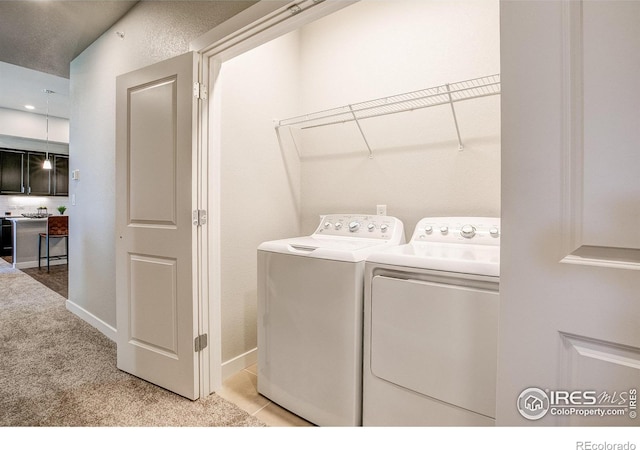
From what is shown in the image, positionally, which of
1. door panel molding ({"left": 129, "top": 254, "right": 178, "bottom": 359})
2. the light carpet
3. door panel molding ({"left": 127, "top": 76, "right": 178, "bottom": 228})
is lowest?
the light carpet

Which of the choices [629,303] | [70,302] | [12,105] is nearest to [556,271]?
[629,303]

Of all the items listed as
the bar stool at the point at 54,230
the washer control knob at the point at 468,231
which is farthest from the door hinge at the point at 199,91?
the bar stool at the point at 54,230

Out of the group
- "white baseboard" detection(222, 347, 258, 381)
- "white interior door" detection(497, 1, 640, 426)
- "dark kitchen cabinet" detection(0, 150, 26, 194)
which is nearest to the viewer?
"white interior door" detection(497, 1, 640, 426)

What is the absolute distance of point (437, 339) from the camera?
1207 mm

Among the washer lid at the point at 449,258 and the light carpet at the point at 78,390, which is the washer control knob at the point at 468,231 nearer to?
the washer lid at the point at 449,258

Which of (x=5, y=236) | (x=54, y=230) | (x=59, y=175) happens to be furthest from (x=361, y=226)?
(x=5, y=236)

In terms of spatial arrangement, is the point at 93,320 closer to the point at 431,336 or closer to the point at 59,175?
the point at 431,336

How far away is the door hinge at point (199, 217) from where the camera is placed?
1743mm

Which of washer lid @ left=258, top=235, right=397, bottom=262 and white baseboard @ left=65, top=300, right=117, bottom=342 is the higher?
washer lid @ left=258, top=235, right=397, bottom=262

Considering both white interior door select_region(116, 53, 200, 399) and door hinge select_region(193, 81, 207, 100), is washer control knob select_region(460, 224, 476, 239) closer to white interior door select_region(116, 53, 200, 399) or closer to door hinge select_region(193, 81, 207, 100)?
white interior door select_region(116, 53, 200, 399)

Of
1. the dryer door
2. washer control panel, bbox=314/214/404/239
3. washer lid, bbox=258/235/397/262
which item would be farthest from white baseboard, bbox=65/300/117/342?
the dryer door

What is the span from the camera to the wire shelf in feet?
5.55

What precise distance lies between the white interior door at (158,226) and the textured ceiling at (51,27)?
2.26ft

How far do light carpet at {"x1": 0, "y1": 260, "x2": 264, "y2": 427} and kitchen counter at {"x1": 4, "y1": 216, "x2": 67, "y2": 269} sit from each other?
3.21m
